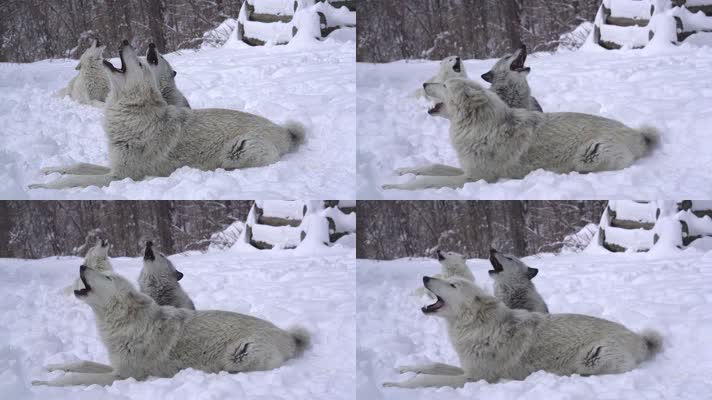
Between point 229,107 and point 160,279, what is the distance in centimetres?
103

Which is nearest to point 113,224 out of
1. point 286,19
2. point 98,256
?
point 98,256

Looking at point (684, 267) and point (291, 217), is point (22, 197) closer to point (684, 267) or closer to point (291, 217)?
point (291, 217)

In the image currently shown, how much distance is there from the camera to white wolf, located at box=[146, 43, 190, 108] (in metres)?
4.52

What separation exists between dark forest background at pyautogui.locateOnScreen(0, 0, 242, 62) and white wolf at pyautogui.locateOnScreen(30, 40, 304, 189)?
50cm

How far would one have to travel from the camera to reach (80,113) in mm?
4945

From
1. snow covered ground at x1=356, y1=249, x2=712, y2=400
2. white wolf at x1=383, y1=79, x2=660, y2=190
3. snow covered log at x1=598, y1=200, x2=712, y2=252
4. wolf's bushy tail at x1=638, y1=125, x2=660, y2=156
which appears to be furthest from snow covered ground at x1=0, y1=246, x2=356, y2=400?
wolf's bushy tail at x1=638, y1=125, x2=660, y2=156

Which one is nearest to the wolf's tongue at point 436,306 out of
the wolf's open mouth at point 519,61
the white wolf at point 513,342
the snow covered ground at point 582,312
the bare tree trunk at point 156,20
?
the white wolf at point 513,342

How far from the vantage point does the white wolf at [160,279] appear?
A: 4543 mm

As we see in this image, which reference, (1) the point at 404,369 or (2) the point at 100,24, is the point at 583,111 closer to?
(1) the point at 404,369

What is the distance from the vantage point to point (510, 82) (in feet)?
14.5

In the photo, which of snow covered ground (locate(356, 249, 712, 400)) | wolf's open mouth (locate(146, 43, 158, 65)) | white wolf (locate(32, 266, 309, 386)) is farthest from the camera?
wolf's open mouth (locate(146, 43, 158, 65))

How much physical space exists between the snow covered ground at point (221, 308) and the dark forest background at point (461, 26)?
3.89ft

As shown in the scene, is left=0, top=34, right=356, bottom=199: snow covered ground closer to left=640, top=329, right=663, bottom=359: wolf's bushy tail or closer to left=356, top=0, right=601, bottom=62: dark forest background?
left=356, top=0, right=601, bottom=62: dark forest background

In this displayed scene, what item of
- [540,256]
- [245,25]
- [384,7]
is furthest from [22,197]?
[540,256]
